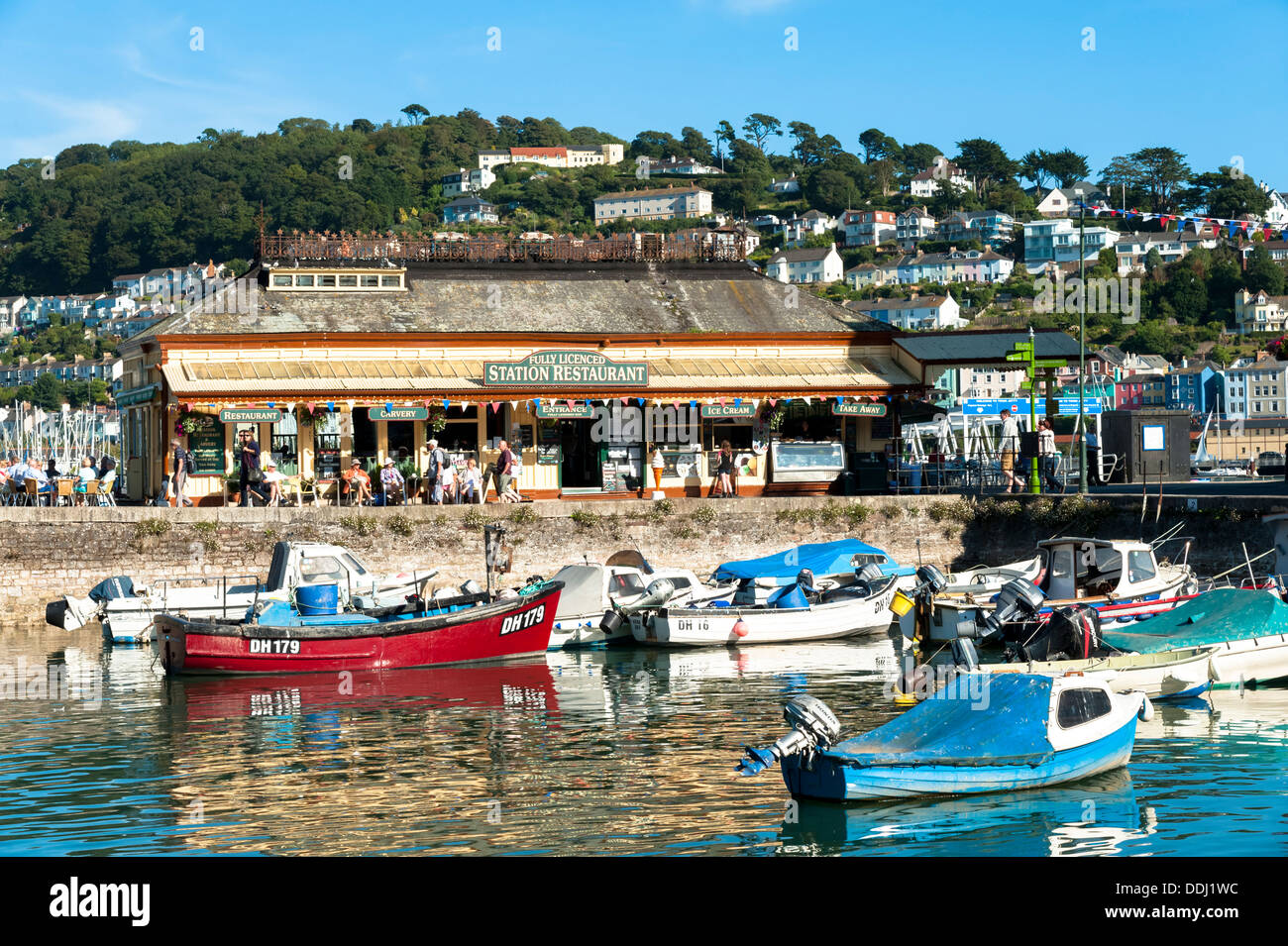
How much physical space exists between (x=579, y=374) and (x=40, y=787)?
23115 mm

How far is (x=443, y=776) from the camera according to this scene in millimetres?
17156

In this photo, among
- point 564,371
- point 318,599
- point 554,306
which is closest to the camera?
point 318,599

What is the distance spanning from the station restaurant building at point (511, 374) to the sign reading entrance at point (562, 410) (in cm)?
4

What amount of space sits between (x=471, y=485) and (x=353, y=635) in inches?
443

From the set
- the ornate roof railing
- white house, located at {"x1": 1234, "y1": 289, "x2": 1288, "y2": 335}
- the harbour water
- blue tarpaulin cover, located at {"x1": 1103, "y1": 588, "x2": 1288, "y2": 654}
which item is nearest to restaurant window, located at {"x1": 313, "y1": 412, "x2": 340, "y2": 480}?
the ornate roof railing

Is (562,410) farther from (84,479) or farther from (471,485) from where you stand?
(84,479)

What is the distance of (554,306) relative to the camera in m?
41.5

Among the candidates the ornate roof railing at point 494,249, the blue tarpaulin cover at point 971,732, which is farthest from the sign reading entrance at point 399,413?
the blue tarpaulin cover at point 971,732

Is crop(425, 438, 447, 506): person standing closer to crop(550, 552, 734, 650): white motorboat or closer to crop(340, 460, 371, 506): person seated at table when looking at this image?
crop(340, 460, 371, 506): person seated at table

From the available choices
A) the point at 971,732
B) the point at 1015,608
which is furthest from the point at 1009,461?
the point at 971,732

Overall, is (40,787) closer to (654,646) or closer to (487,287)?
(654,646)

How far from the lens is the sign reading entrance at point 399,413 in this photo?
3650 centimetres

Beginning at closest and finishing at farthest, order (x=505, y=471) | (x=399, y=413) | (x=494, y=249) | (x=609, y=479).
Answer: (x=399, y=413) → (x=505, y=471) → (x=609, y=479) → (x=494, y=249)
